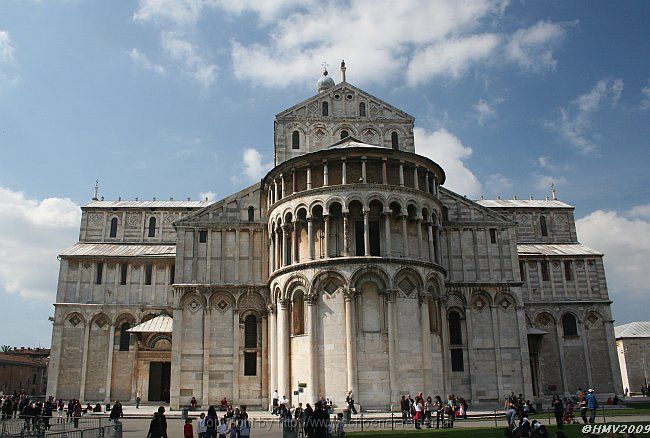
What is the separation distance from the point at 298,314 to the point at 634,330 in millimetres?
46510

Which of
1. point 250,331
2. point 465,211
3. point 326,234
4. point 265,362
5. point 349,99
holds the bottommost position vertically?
point 265,362

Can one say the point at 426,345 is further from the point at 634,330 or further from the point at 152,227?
the point at 634,330

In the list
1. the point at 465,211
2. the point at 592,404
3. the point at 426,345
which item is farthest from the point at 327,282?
the point at 592,404

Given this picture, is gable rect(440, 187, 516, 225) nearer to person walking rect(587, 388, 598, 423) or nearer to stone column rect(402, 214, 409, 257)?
Answer: stone column rect(402, 214, 409, 257)

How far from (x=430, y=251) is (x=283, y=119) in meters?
13.7

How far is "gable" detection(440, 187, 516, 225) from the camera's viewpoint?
36844 mm

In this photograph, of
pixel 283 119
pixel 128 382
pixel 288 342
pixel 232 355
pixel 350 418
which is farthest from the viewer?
pixel 128 382

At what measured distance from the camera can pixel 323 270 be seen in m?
29.7

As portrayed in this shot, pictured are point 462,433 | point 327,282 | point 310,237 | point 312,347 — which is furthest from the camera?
point 310,237

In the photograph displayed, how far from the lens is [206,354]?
110ft

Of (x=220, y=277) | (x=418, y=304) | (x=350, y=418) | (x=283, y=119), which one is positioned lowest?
(x=350, y=418)

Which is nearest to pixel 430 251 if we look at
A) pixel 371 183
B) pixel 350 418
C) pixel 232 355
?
pixel 371 183

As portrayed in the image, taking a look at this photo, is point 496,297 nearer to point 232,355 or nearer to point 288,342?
point 288,342

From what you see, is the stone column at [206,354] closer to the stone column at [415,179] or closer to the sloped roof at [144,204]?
the stone column at [415,179]
